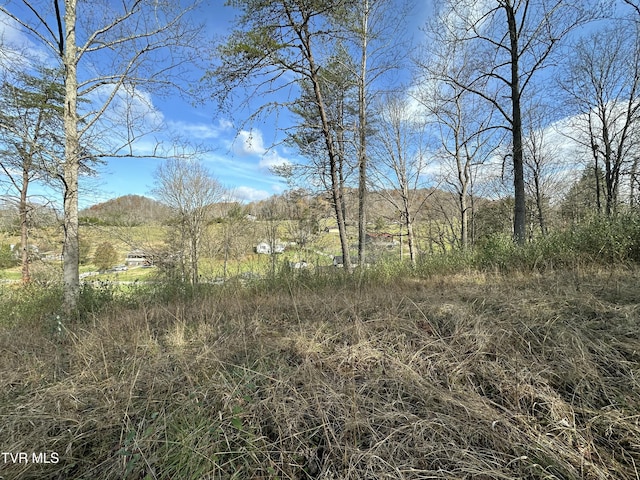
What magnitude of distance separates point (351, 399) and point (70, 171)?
17.1ft

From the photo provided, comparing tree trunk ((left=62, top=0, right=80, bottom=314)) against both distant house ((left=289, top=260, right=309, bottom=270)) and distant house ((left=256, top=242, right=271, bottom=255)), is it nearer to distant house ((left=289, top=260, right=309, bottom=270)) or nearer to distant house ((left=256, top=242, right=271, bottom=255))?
distant house ((left=289, top=260, right=309, bottom=270))

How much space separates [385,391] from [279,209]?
16.9 meters

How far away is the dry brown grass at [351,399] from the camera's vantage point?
1.26 meters

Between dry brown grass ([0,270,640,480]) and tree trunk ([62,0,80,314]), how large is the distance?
1534 millimetres

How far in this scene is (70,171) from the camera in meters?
4.08

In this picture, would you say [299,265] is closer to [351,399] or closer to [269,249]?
[351,399]

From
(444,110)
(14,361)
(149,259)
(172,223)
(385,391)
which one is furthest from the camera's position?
(172,223)

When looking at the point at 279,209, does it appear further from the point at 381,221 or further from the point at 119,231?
the point at 119,231

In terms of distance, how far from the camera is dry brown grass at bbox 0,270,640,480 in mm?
1261

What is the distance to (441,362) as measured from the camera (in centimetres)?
197

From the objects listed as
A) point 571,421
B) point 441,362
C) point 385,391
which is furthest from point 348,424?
point 571,421

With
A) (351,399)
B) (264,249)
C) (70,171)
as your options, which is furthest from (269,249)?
(351,399)

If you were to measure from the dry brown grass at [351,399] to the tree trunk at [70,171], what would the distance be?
1.53 meters

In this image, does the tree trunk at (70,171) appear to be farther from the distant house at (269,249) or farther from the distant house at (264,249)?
the distant house at (264,249)
